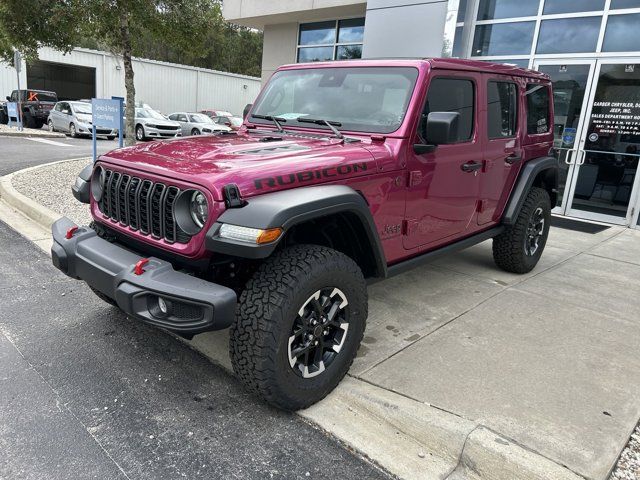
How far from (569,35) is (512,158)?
505cm

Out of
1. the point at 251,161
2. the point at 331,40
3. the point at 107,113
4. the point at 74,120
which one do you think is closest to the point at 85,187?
the point at 251,161

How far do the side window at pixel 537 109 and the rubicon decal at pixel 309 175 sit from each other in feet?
8.49

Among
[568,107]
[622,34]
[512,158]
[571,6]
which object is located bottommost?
[512,158]

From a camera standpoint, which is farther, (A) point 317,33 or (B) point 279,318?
(A) point 317,33

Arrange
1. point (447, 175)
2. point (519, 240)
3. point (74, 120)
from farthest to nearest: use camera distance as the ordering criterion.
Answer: point (74, 120)
point (519, 240)
point (447, 175)

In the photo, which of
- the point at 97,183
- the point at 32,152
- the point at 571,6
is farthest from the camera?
the point at 32,152

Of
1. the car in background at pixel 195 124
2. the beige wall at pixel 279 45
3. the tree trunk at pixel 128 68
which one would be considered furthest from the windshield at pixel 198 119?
the tree trunk at pixel 128 68

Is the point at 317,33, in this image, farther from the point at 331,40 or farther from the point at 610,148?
the point at 610,148

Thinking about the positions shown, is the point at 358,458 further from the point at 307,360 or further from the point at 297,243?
the point at 297,243

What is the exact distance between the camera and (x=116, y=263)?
8.63 feet

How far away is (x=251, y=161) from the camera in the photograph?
2664 mm

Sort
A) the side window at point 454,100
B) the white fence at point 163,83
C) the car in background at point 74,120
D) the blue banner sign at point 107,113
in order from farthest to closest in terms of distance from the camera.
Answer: the white fence at point 163,83 < the car in background at point 74,120 < the blue banner sign at point 107,113 < the side window at point 454,100

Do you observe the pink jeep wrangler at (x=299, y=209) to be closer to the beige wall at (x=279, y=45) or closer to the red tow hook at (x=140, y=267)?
the red tow hook at (x=140, y=267)

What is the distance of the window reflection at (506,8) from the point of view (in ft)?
27.9
